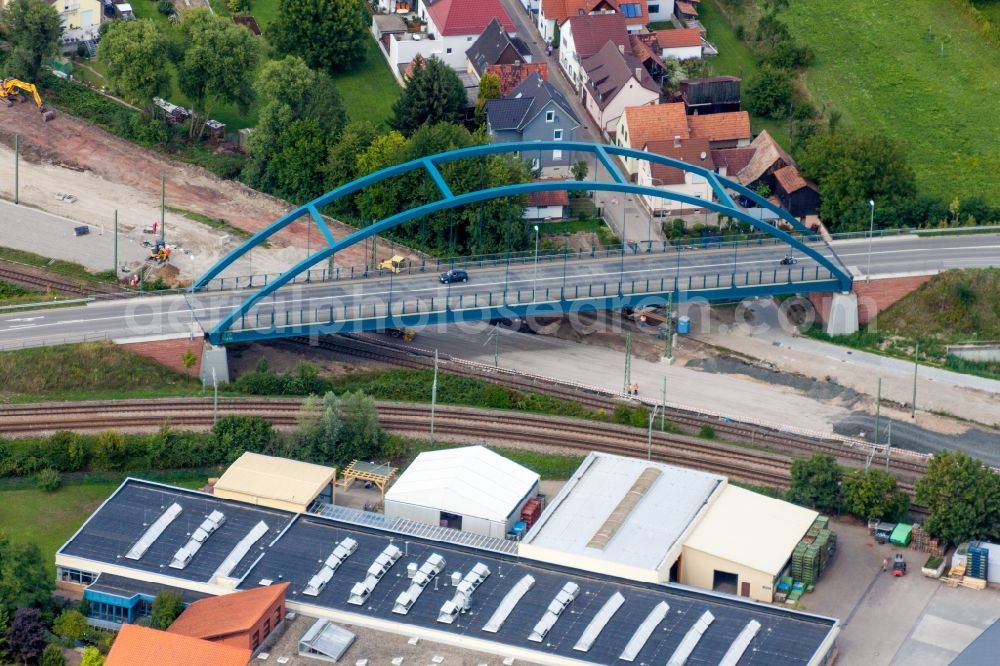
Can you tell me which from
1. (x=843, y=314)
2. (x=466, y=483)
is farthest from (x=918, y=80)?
(x=466, y=483)

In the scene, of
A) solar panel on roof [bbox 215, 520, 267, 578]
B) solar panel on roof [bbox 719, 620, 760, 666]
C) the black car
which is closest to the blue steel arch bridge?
the black car

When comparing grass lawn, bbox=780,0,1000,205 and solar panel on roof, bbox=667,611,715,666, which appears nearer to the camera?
solar panel on roof, bbox=667,611,715,666

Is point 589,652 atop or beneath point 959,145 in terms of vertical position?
beneath

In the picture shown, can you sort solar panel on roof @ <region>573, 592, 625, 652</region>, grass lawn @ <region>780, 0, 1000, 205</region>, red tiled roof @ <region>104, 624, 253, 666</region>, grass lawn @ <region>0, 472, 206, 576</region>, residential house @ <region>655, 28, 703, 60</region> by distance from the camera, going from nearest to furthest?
red tiled roof @ <region>104, 624, 253, 666</region>, solar panel on roof @ <region>573, 592, 625, 652</region>, grass lawn @ <region>0, 472, 206, 576</region>, grass lawn @ <region>780, 0, 1000, 205</region>, residential house @ <region>655, 28, 703, 60</region>

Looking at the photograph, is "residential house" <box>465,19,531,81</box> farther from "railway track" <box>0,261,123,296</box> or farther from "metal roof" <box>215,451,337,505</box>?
"metal roof" <box>215,451,337,505</box>

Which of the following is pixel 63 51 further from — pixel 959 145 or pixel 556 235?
pixel 959 145

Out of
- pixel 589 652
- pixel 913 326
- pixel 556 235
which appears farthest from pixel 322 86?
pixel 589 652
